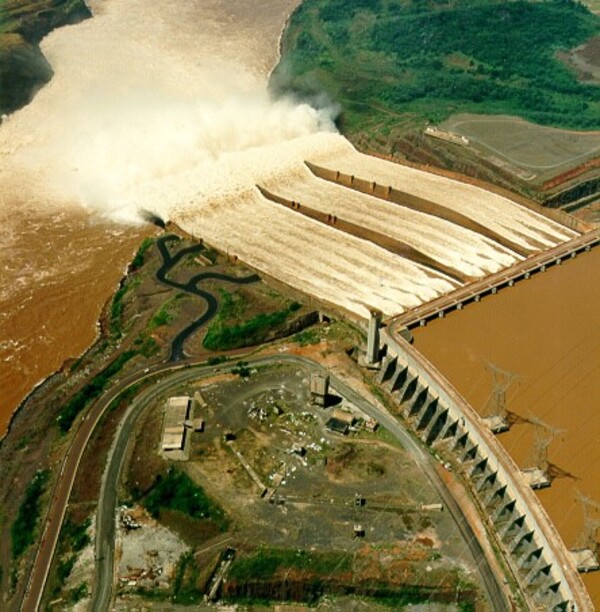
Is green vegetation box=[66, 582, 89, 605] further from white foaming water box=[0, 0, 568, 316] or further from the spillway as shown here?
the spillway

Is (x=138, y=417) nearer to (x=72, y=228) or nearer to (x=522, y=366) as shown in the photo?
(x=522, y=366)

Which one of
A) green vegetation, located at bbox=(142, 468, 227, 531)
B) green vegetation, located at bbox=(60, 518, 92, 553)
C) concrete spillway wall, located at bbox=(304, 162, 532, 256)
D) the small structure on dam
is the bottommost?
green vegetation, located at bbox=(60, 518, 92, 553)

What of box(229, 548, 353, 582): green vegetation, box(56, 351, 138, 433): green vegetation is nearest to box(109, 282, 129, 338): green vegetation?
box(56, 351, 138, 433): green vegetation

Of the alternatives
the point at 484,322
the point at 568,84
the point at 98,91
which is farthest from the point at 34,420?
the point at 568,84

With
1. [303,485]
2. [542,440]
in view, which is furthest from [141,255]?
[542,440]

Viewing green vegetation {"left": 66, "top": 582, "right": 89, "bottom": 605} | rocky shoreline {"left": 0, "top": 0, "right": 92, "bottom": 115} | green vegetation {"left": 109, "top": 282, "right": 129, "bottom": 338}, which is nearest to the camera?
green vegetation {"left": 66, "top": 582, "right": 89, "bottom": 605}

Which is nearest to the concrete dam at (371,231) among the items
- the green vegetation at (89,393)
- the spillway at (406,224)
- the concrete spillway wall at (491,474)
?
the spillway at (406,224)
